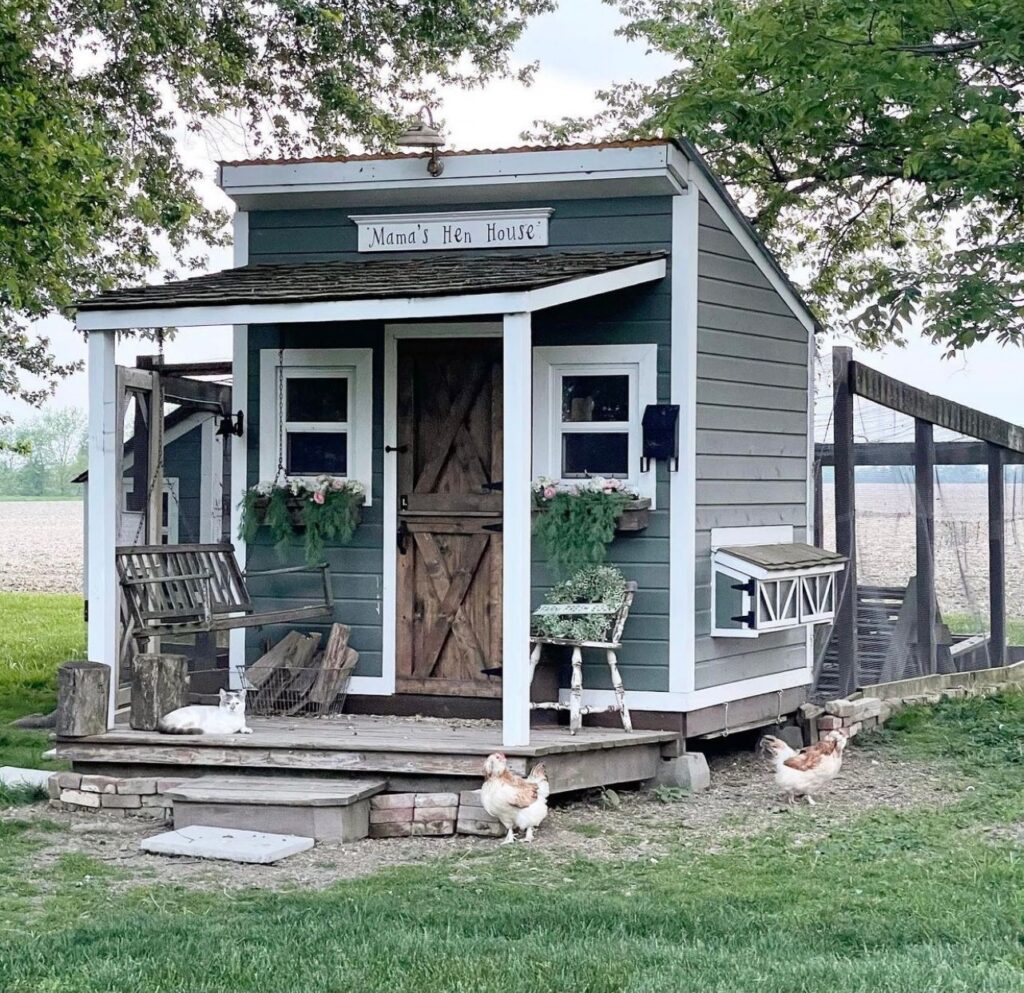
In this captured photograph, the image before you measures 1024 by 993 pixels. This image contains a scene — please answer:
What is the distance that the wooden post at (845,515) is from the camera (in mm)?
11531

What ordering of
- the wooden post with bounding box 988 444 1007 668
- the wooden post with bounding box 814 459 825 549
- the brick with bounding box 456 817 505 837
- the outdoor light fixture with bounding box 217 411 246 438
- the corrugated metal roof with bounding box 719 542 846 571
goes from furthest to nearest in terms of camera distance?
the wooden post with bounding box 988 444 1007 668, the wooden post with bounding box 814 459 825 549, the outdoor light fixture with bounding box 217 411 246 438, the corrugated metal roof with bounding box 719 542 846 571, the brick with bounding box 456 817 505 837

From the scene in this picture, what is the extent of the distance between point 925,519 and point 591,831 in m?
5.30

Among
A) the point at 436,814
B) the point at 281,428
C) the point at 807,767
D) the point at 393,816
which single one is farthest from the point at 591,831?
the point at 281,428

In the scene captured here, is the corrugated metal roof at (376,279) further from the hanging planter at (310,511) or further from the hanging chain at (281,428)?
the hanging planter at (310,511)

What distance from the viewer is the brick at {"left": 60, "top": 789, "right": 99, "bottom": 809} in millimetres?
8602

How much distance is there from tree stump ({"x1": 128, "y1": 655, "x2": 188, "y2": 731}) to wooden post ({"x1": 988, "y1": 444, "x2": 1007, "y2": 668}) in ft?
23.1

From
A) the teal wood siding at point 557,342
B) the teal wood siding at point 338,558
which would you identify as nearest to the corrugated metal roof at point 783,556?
the teal wood siding at point 557,342

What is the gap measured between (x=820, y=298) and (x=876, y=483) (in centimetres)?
425

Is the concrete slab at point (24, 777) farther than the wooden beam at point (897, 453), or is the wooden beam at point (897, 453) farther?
the wooden beam at point (897, 453)

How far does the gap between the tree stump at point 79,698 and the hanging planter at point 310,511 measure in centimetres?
157

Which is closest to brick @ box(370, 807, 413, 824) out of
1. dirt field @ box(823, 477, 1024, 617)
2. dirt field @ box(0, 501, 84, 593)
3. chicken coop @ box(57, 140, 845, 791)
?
chicken coop @ box(57, 140, 845, 791)

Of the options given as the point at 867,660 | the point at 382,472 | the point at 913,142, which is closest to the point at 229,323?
the point at 382,472

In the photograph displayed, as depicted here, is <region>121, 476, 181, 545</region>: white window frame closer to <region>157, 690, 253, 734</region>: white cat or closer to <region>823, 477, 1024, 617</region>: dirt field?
<region>157, 690, 253, 734</region>: white cat

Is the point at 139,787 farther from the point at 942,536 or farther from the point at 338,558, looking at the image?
the point at 942,536
